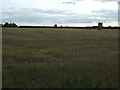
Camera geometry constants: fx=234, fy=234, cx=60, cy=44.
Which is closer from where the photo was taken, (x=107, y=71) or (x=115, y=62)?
(x=107, y=71)

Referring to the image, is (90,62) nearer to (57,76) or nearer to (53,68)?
(53,68)

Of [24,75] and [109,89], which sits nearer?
[109,89]

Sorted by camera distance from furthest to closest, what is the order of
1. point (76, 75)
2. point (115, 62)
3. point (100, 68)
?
point (115, 62), point (100, 68), point (76, 75)

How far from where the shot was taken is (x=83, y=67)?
9070 millimetres

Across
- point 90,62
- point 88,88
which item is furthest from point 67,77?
point 90,62

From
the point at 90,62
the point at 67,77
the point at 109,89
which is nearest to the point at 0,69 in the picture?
the point at 67,77

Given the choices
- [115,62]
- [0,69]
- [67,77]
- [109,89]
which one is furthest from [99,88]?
[0,69]

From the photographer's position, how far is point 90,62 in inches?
400

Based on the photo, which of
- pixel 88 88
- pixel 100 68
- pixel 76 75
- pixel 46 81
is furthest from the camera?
pixel 100 68

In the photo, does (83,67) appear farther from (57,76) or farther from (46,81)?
(46,81)

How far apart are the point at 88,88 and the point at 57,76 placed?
1.50 metres

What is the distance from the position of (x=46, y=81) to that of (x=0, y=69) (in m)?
2.62

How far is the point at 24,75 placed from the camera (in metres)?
8.09

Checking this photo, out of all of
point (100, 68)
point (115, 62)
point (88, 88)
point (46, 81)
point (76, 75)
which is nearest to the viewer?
point (88, 88)
